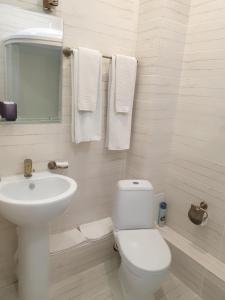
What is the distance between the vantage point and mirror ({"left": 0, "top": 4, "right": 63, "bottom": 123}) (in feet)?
4.58

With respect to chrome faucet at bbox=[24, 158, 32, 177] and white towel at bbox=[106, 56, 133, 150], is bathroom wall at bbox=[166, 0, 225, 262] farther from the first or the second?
chrome faucet at bbox=[24, 158, 32, 177]

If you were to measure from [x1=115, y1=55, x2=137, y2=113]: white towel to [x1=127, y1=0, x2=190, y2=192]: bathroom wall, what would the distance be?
0.32 feet

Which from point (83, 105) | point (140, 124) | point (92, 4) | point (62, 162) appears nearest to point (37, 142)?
point (62, 162)

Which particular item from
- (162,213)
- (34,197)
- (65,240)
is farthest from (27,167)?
(162,213)

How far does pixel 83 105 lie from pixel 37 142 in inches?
16.3

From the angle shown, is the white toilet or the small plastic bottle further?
the small plastic bottle

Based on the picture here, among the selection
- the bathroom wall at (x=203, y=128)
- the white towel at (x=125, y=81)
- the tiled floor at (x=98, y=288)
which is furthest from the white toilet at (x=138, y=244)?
the white towel at (x=125, y=81)

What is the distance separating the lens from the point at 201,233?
73.5 inches

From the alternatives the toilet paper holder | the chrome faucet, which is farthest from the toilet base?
the chrome faucet

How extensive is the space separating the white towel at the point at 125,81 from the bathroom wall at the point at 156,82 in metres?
0.10

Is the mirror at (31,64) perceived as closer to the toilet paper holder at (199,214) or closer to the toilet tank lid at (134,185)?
the toilet tank lid at (134,185)

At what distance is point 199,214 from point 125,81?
1.17 meters

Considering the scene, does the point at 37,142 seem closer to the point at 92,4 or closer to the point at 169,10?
the point at 92,4

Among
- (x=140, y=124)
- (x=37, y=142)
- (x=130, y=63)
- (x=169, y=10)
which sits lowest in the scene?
(x=37, y=142)
